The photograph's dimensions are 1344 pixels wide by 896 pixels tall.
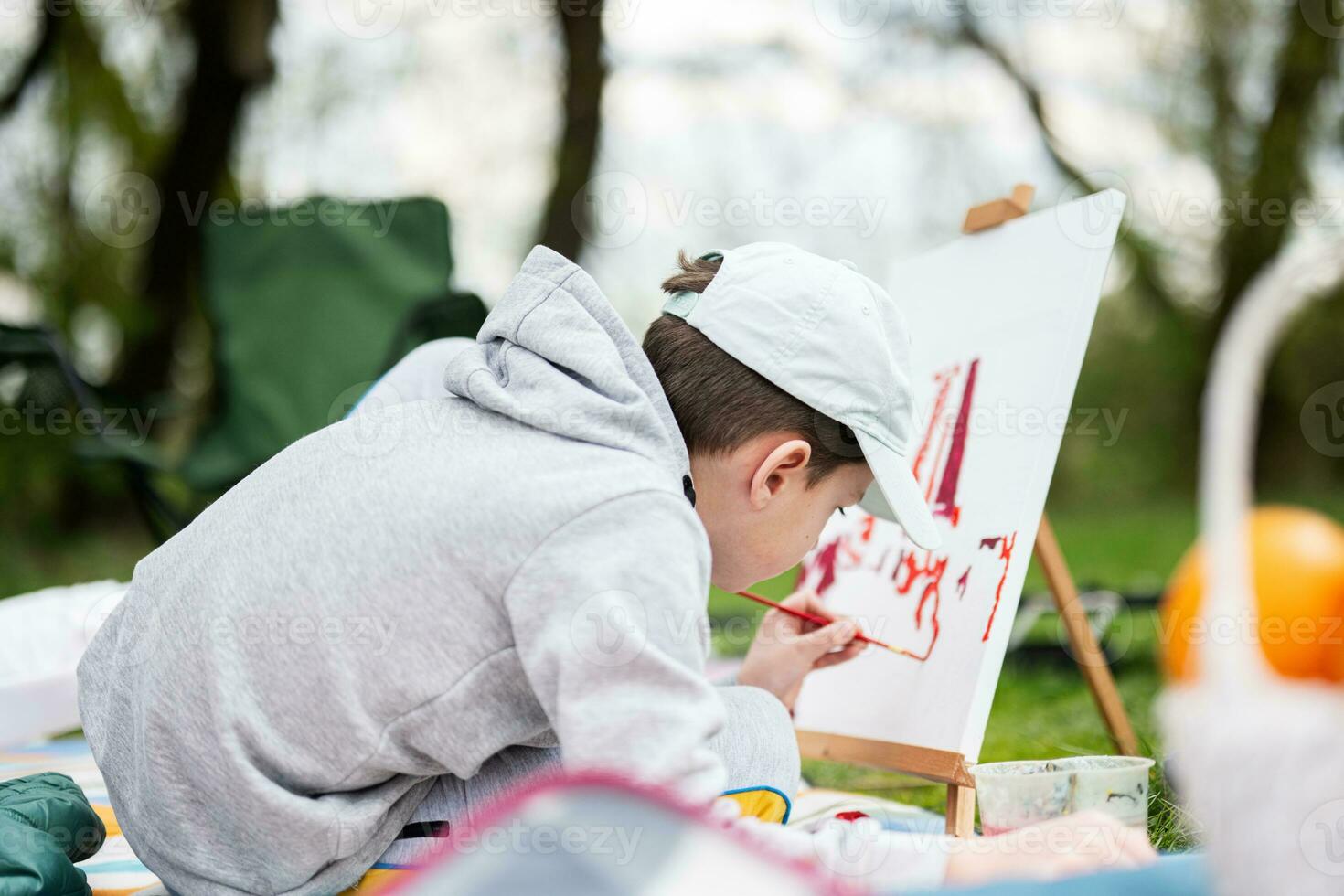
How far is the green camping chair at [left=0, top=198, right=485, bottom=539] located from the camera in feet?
9.39

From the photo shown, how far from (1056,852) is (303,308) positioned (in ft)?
8.02

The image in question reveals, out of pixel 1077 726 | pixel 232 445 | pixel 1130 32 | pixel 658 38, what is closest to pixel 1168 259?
pixel 1130 32

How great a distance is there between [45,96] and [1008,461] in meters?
5.27

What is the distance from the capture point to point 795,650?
5.02 feet

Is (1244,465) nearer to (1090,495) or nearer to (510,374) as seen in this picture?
(510,374)

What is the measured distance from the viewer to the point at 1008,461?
156 cm
